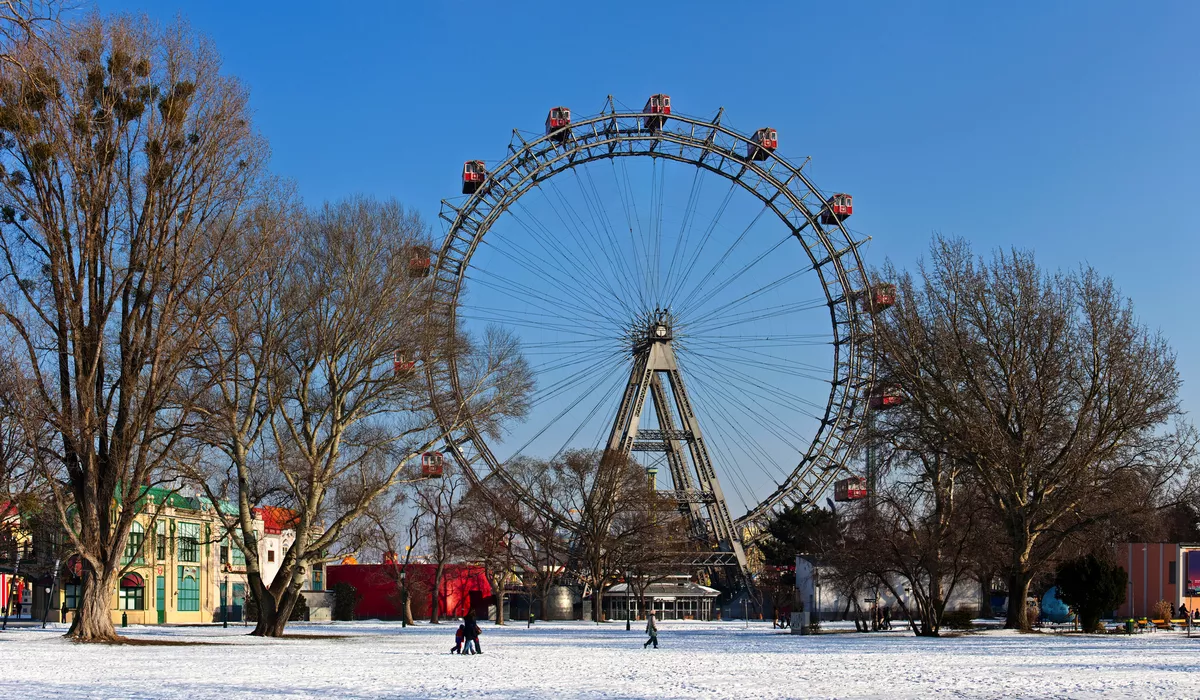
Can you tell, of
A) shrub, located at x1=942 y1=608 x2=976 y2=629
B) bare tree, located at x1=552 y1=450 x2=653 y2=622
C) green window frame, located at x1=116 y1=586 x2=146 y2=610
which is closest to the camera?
shrub, located at x1=942 y1=608 x2=976 y2=629

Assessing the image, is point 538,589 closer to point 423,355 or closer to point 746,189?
point 746,189

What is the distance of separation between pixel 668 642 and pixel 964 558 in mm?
12985

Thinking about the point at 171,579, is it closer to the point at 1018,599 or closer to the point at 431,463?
the point at 431,463

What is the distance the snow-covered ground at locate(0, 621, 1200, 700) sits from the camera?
1741cm

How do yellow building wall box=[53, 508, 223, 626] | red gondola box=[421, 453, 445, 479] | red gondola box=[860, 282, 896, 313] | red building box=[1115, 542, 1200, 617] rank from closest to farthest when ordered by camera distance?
red gondola box=[860, 282, 896, 313] → red gondola box=[421, 453, 445, 479] → red building box=[1115, 542, 1200, 617] → yellow building wall box=[53, 508, 223, 626]

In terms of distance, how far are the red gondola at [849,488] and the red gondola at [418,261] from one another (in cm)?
2689

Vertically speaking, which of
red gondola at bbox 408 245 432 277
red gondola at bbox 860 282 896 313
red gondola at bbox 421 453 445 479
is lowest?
red gondola at bbox 421 453 445 479

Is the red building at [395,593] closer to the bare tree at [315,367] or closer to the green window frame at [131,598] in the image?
the green window frame at [131,598]

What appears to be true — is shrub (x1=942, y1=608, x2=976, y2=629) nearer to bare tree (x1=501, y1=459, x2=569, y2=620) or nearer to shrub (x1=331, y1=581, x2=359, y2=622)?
bare tree (x1=501, y1=459, x2=569, y2=620)

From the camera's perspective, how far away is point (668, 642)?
36.6m

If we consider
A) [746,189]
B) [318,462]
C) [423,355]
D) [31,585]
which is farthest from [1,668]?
[31,585]

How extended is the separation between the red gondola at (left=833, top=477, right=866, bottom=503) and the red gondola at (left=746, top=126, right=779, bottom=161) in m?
15.7

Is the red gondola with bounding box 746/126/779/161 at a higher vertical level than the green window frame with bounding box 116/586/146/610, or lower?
higher

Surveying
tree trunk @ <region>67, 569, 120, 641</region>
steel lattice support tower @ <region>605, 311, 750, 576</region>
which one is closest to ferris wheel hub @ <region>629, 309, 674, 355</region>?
steel lattice support tower @ <region>605, 311, 750, 576</region>
